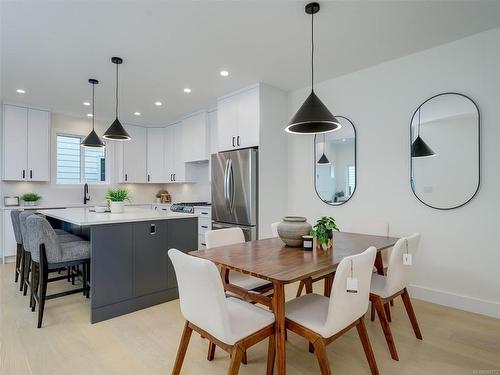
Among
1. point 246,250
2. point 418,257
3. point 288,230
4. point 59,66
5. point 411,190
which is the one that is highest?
point 59,66

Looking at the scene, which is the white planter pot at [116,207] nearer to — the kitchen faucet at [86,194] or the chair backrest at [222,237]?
the chair backrest at [222,237]

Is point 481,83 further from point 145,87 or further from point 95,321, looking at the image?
point 95,321

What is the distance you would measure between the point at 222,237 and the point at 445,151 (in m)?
2.45

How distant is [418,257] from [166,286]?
279cm

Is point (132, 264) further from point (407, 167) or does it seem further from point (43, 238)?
point (407, 167)

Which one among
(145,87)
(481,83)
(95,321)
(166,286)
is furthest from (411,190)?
(145,87)

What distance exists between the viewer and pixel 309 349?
6.78ft

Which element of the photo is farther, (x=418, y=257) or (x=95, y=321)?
(x=418, y=257)

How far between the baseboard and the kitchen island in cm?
259

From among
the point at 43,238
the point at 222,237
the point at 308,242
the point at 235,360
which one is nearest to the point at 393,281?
the point at 308,242

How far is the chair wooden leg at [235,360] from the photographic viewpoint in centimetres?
135

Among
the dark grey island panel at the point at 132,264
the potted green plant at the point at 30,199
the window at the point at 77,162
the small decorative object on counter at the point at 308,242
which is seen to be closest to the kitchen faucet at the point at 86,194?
the window at the point at 77,162

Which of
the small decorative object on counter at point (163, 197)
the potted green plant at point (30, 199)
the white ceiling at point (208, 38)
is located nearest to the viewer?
the white ceiling at point (208, 38)

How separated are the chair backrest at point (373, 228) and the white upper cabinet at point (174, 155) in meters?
3.75
